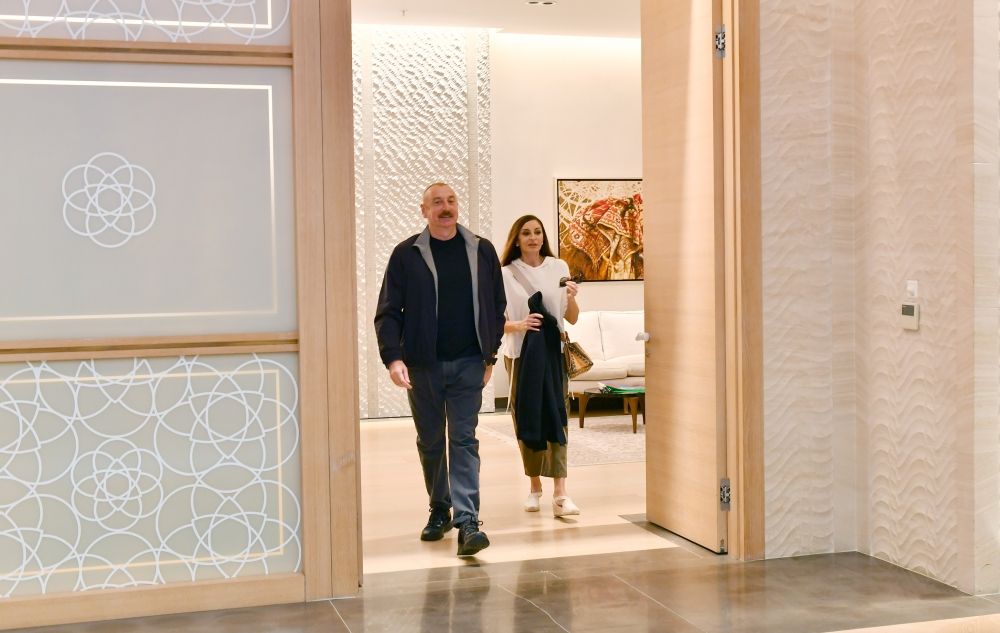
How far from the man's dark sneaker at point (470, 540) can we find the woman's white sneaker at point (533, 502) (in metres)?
0.95

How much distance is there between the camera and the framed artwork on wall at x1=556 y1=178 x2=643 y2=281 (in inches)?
385

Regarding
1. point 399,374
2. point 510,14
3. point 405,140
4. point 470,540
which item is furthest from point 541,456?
point 510,14

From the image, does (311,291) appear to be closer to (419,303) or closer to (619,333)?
(419,303)

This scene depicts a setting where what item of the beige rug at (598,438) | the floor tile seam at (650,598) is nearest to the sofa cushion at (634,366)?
the beige rug at (598,438)

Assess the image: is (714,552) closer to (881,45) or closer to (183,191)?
(881,45)

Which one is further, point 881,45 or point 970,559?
point 881,45

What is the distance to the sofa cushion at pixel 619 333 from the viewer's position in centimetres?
948

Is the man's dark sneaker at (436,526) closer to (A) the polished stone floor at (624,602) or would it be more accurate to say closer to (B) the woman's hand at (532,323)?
(A) the polished stone floor at (624,602)

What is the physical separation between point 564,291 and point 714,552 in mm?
1540

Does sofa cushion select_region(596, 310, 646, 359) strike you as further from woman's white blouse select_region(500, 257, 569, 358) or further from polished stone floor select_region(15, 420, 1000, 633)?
polished stone floor select_region(15, 420, 1000, 633)

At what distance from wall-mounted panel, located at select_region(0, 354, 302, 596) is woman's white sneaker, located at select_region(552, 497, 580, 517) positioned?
1.70m

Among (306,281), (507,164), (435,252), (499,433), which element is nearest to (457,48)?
(507,164)

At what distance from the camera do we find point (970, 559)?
3.92m

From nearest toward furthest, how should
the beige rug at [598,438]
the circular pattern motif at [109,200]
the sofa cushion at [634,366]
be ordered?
the circular pattern motif at [109,200]
the beige rug at [598,438]
the sofa cushion at [634,366]
